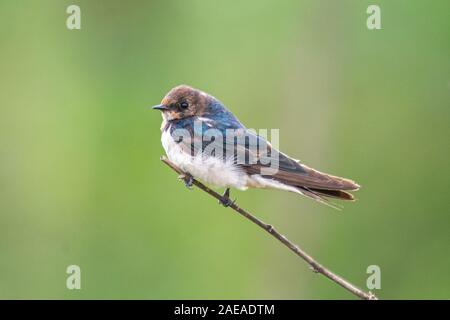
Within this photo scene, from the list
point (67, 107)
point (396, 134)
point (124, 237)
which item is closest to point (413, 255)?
point (396, 134)

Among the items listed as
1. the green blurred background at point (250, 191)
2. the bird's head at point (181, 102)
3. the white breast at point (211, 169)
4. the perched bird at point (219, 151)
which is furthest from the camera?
the green blurred background at point (250, 191)

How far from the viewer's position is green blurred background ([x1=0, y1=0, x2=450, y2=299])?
6.61m

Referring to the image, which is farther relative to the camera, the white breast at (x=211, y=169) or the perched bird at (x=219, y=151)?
the white breast at (x=211, y=169)

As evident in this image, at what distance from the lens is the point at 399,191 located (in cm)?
673

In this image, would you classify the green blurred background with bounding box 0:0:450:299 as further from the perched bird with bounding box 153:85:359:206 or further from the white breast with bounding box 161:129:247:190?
the white breast with bounding box 161:129:247:190

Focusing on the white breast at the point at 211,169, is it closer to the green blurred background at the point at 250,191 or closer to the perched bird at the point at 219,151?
the perched bird at the point at 219,151

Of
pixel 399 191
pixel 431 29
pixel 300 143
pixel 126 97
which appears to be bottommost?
pixel 399 191

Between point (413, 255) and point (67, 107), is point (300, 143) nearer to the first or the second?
point (413, 255)

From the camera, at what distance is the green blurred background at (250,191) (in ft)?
21.7

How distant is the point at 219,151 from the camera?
3863 mm

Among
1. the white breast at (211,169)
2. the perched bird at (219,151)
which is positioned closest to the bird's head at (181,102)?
the perched bird at (219,151)

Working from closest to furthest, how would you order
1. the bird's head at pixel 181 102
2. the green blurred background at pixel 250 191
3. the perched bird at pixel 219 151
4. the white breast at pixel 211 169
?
the perched bird at pixel 219 151 → the white breast at pixel 211 169 → the bird's head at pixel 181 102 → the green blurred background at pixel 250 191

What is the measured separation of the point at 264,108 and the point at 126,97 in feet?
3.85

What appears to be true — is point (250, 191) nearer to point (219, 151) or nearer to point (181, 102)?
point (181, 102)
